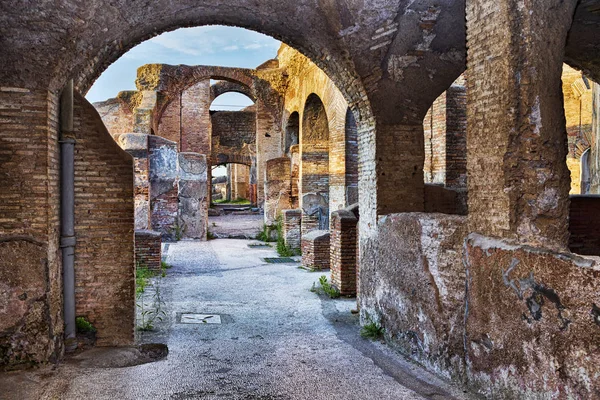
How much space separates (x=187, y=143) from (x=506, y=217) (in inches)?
779

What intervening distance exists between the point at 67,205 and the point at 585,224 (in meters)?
6.66

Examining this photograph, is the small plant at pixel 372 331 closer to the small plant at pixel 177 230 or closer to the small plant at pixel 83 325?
the small plant at pixel 83 325

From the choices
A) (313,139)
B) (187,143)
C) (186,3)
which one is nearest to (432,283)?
(186,3)

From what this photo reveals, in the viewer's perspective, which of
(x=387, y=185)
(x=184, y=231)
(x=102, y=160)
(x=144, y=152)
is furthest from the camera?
(x=184, y=231)

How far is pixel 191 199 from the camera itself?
15.4m

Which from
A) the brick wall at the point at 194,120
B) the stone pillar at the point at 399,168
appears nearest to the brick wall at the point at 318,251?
the stone pillar at the point at 399,168

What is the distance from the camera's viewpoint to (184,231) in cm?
1533

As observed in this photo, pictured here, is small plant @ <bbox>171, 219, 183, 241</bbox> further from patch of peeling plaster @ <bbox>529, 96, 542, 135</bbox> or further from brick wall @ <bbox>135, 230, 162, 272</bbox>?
patch of peeling plaster @ <bbox>529, 96, 542, 135</bbox>

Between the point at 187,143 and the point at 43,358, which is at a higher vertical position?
the point at 187,143

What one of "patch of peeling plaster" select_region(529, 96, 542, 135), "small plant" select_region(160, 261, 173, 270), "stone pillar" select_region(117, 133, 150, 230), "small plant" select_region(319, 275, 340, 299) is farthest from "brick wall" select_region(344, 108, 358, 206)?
"patch of peeling plaster" select_region(529, 96, 542, 135)

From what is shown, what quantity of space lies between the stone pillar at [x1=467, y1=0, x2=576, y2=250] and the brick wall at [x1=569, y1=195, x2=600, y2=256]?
379cm

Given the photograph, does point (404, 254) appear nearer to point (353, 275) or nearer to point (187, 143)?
point (353, 275)

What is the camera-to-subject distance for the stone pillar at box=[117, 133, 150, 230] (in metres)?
12.7

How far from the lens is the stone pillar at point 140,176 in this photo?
501 inches
